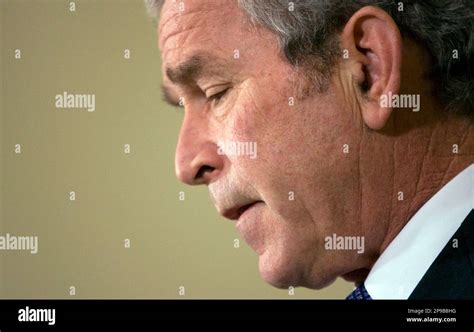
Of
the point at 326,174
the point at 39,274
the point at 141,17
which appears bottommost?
the point at 39,274

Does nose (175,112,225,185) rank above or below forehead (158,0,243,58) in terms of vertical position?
below

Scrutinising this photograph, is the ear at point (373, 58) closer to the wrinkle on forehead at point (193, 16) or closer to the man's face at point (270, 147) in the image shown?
the man's face at point (270, 147)

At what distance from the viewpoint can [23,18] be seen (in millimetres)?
1436

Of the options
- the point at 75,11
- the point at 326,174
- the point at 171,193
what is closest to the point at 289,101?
the point at 326,174

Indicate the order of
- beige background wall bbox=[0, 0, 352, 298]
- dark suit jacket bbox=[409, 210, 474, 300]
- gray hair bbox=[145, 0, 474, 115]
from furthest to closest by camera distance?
1. beige background wall bbox=[0, 0, 352, 298]
2. gray hair bbox=[145, 0, 474, 115]
3. dark suit jacket bbox=[409, 210, 474, 300]

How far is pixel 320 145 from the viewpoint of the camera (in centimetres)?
112

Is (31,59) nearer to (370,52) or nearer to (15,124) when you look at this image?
(15,124)

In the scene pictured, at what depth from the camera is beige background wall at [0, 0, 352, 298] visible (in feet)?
4.50

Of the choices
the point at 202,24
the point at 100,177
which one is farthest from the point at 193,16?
the point at 100,177
